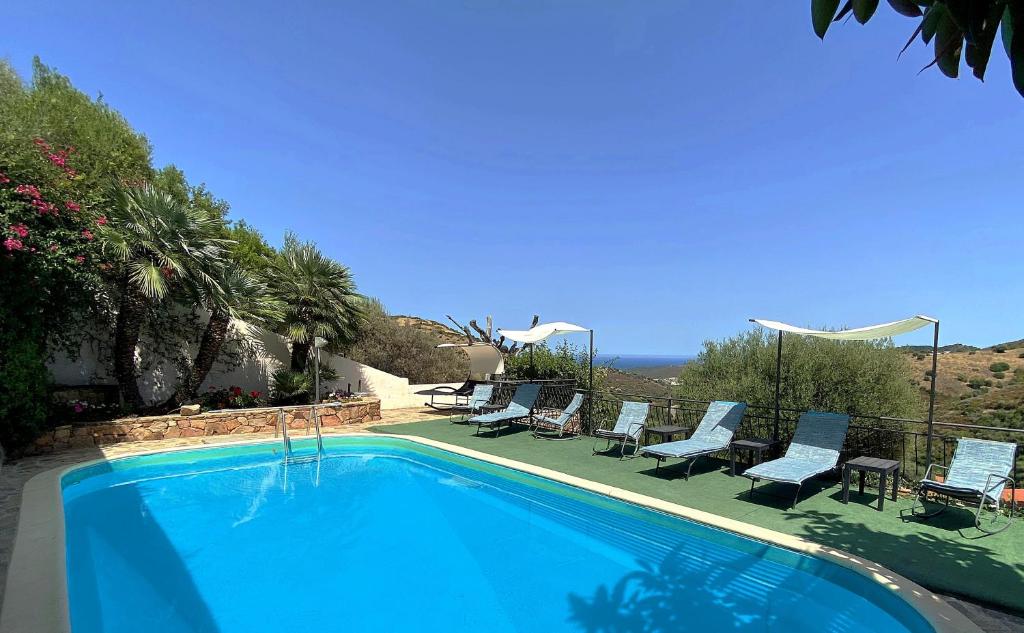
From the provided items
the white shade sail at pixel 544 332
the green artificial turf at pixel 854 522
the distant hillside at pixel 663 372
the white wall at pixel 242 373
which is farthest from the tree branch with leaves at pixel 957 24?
the distant hillside at pixel 663 372

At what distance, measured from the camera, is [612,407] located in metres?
11.3

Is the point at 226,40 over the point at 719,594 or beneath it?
over

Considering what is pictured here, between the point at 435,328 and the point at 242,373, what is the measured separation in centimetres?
1203

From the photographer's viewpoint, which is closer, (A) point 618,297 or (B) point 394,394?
(B) point 394,394

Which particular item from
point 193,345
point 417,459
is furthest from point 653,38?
point 193,345

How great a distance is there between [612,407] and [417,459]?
15.2 ft

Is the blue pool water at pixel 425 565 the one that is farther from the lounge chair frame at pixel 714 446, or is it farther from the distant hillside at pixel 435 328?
the distant hillside at pixel 435 328

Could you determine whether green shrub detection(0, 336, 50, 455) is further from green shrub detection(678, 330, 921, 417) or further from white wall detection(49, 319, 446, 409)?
green shrub detection(678, 330, 921, 417)

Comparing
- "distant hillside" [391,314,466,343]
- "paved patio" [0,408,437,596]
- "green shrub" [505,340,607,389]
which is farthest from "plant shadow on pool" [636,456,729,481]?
"distant hillside" [391,314,466,343]

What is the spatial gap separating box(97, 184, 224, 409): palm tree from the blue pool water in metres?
2.91

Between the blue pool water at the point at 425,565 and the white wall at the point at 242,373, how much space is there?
160 inches

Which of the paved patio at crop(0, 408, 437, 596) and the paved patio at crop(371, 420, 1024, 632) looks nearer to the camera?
the paved patio at crop(371, 420, 1024, 632)

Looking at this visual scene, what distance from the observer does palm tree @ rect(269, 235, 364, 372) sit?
12.4 meters

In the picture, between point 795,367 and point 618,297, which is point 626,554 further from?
point 618,297
